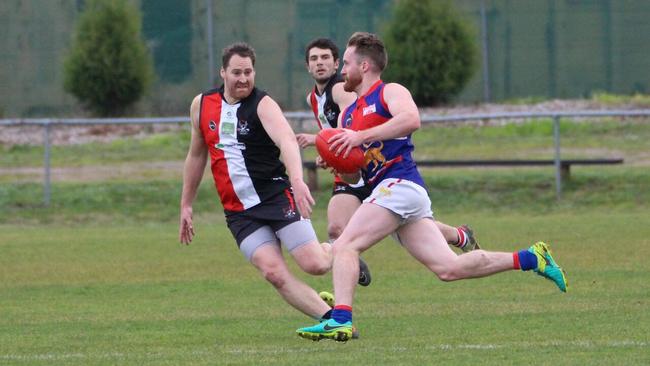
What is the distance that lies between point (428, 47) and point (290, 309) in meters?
18.1

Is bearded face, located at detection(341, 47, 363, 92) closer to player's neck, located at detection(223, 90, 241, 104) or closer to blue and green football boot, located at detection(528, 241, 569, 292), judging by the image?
player's neck, located at detection(223, 90, 241, 104)

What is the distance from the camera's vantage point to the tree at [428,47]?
2791 cm

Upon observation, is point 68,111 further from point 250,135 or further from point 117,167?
point 250,135

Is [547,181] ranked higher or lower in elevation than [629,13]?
lower

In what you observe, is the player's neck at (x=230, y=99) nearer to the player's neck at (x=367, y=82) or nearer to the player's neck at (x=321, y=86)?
the player's neck at (x=367, y=82)

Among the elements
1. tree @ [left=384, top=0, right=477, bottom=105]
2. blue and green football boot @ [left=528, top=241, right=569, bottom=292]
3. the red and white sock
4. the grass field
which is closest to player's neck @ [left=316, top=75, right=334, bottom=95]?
the red and white sock

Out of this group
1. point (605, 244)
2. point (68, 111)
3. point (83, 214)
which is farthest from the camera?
point (68, 111)

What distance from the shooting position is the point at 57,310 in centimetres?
1065

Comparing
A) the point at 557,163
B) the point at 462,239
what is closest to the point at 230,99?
the point at 462,239

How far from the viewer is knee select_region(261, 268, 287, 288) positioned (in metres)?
8.36

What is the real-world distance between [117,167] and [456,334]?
14.8 m

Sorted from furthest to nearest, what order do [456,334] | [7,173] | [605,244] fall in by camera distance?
[7,173]
[605,244]
[456,334]

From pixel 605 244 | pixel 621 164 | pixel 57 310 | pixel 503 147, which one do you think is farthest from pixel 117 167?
pixel 57 310

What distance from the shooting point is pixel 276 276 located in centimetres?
837
